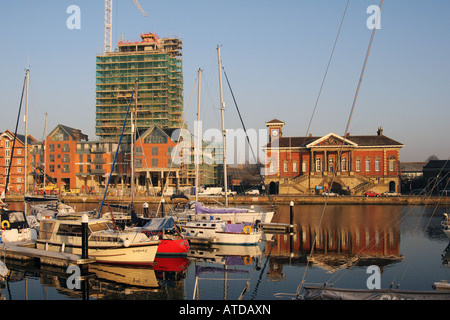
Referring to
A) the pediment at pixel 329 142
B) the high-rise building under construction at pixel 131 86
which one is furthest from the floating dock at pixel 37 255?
the high-rise building under construction at pixel 131 86

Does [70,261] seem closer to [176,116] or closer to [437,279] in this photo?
[437,279]

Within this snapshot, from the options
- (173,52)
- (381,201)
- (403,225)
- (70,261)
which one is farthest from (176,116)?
(70,261)

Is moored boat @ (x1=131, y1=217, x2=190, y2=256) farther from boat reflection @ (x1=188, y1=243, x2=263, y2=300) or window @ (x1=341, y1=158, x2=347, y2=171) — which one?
window @ (x1=341, y1=158, x2=347, y2=171)

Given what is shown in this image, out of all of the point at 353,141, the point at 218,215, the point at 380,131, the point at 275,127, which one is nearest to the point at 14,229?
the point at 218,215

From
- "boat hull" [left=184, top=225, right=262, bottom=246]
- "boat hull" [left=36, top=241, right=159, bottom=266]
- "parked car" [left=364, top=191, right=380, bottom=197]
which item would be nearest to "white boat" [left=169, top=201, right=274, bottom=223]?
"boat hull" [left=184, top=225, right=262, bottom=246]

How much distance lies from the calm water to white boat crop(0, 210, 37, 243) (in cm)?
558

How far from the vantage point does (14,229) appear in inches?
1224

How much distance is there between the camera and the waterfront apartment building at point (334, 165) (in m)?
81.8

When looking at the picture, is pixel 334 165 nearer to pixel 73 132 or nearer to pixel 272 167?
pixel 272 167

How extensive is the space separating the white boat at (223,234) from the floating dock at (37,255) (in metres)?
10.5

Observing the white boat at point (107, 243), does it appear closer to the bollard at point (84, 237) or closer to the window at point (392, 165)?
the bollard at point (84, 237)

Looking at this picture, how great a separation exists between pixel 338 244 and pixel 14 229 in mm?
25489

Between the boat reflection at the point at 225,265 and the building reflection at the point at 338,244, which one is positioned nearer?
the boat reflection at the point at 225,265

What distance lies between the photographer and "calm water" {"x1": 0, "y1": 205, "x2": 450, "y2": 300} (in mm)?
20297
